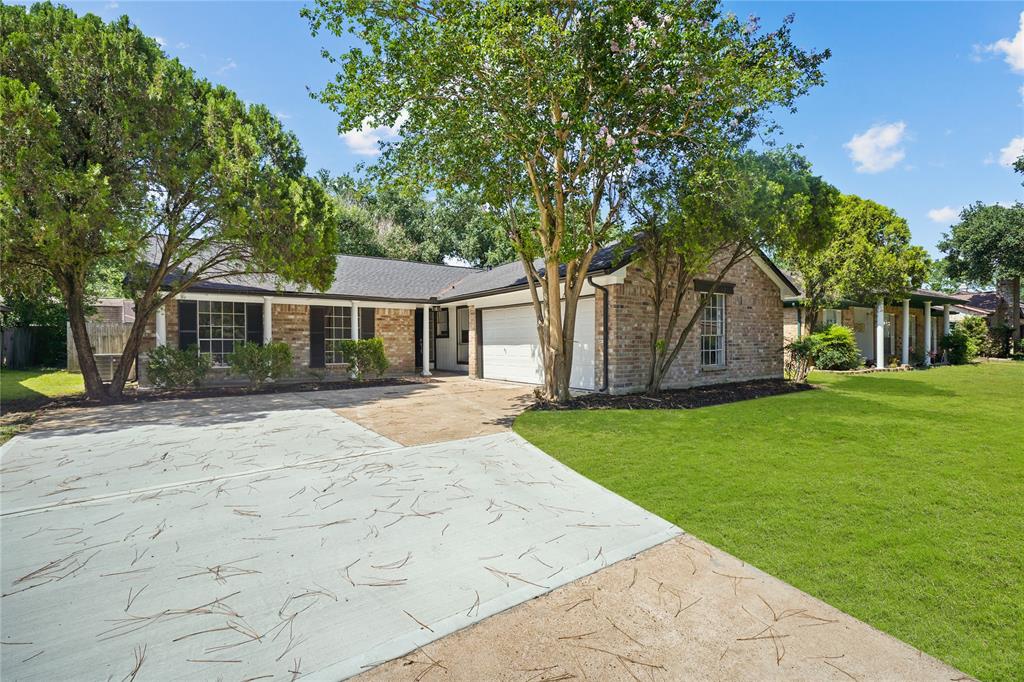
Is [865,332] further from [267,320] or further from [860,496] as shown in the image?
[267,320]

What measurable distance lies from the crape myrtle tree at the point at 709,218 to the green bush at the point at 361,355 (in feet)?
26.6

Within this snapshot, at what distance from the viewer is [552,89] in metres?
7.27

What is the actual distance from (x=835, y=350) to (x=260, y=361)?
19.9 m

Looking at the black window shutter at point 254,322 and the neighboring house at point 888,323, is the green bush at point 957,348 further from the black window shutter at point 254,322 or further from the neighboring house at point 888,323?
the black window shutter at point 254,322

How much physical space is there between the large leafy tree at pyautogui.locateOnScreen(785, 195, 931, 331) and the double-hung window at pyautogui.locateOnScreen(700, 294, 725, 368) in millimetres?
5892

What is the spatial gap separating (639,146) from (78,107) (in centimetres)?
1087

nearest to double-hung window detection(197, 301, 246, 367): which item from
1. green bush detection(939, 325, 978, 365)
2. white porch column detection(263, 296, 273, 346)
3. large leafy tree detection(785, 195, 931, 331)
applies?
white porch column detection(263, 296, 273, 346)

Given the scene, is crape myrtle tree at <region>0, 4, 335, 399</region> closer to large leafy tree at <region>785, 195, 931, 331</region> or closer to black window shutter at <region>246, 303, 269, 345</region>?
black window shutter at <region>246, 303, 269, 345</region>

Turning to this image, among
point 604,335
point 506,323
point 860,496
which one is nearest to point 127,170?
point 506,323

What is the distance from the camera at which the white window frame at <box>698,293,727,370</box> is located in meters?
12.9

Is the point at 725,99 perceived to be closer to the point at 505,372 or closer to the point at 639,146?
the point at 639,146

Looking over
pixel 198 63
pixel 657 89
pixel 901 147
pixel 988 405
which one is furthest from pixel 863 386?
pixel 198 63

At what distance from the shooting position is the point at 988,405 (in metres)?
9.13

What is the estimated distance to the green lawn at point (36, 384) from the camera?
1124 centimetres
